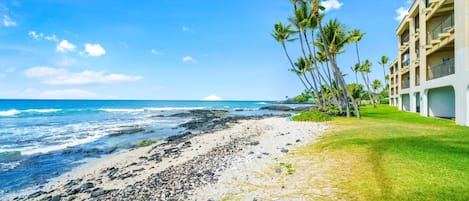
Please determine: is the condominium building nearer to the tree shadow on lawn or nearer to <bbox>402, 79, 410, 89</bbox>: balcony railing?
<bbox>402, 79, 410, 89</bbox>: balcony railing

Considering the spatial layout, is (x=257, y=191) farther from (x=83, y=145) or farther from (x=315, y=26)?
(x=315, y=26)

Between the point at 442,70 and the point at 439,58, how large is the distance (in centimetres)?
344

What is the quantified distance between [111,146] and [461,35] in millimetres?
20239

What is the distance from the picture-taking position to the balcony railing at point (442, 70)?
592 inches

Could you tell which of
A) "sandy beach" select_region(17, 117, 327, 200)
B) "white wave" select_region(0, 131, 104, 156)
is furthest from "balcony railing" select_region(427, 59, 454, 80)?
"white wave" select_region(0, 131, 104, 156)

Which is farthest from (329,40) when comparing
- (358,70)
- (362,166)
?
(358,70)

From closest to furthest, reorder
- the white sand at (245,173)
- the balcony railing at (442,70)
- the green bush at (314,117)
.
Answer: the white sand at (245,173) → the balcony railing at (442,70) → the green bush at (314,117)

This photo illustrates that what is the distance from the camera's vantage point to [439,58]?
19031 millimetres

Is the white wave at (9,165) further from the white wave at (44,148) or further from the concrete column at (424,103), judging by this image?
the concrete column at (424,103)

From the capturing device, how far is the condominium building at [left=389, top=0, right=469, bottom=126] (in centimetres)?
1315

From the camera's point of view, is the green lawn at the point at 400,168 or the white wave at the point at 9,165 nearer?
the green lawn at the point at 400,168

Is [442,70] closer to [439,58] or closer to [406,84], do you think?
[439,58]

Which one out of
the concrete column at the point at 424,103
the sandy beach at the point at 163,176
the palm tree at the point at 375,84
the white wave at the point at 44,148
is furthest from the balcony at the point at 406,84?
the palm tree at the point at 375,84

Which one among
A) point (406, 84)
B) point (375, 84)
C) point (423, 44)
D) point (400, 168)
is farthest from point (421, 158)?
point (375, 84)
